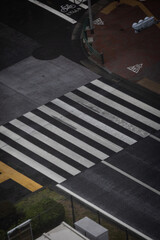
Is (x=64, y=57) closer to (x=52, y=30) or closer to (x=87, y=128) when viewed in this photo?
(x=52, y=30)

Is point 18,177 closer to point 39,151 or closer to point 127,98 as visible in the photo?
point 39,151

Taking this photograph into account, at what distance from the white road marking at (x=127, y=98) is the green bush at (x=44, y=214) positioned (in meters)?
12.8

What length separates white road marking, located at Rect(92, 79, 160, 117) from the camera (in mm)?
56312

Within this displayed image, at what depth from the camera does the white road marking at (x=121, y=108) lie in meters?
55.0

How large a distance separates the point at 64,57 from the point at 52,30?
15.2ft

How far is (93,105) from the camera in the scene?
57.3m

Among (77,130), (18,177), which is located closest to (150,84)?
(77,130)

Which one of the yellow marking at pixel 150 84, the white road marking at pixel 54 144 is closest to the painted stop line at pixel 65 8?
the yellow marking at pixel 150 84

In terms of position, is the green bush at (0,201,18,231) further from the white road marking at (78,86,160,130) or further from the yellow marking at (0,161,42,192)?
the white road marking at (78,86,160,130)

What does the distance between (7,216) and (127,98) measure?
1625 centimetres

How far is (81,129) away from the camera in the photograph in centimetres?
5481

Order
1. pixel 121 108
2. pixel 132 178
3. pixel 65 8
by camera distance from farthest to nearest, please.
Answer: pixel 65 8, pixel 121 108, pixel 132 178

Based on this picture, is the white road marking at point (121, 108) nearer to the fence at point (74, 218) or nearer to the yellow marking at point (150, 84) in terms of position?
the yellow marking at point (150, 84)

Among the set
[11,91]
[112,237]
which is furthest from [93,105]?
[112,237]
